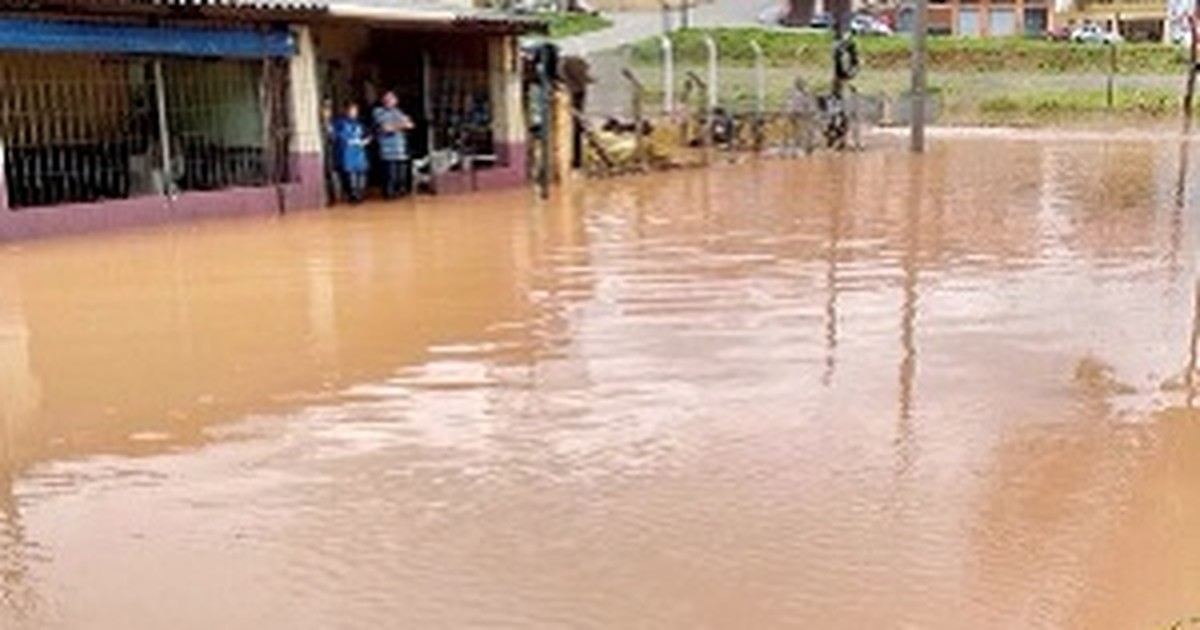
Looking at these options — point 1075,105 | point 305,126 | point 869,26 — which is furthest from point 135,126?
point 869,26

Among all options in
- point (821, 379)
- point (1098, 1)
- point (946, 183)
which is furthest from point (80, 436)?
point (1098, 1)

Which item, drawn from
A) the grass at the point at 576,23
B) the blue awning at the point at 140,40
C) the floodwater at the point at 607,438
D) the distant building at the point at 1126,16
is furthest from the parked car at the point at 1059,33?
the floodwater at the point at 607,438

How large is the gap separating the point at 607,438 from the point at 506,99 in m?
A: 15.7

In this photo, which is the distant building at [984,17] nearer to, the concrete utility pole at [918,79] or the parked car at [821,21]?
the parked car at [821,21]

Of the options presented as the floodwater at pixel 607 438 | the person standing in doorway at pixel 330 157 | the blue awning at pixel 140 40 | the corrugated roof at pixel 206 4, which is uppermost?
the corrugated roof at pixel 206 4

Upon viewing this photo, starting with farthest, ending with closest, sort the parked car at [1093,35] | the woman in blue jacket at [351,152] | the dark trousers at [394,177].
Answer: the parked car at [1093,35] → the dark trousers at [394,177] → the woman in blue jacket at [351,152]

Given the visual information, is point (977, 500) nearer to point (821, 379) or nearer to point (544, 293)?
point (821, 379)

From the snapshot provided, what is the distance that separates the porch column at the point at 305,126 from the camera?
60.8 feet

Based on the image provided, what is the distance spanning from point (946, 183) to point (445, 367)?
1365cm

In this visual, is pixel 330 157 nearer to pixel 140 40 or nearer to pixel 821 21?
pixel 140 40

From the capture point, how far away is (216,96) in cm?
1983

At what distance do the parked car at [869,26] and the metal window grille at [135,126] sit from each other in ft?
123

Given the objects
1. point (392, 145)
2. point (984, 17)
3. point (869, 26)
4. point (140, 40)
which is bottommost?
point (392, 145)

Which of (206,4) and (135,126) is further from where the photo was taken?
(135,126)
